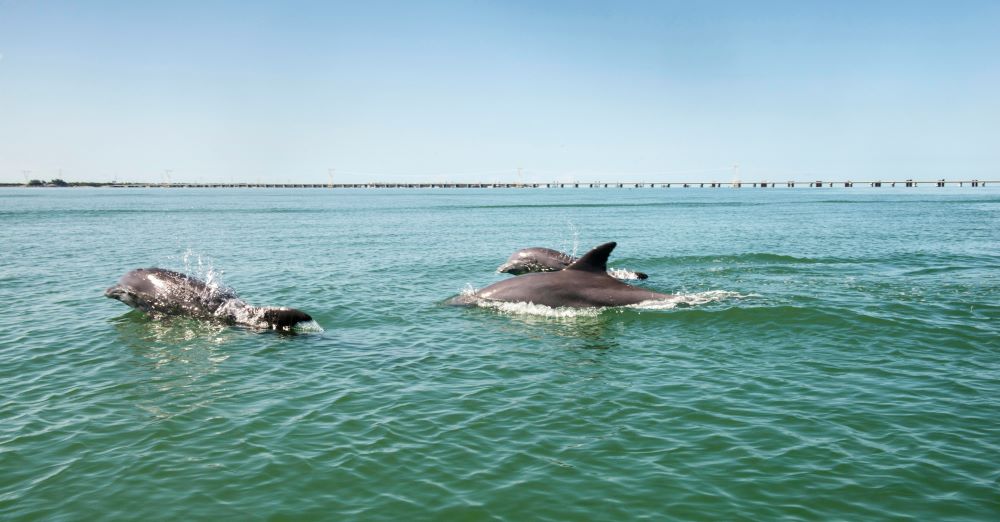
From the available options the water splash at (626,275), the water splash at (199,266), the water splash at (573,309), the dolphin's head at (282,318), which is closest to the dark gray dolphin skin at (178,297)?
the dolphin's head at (282,318)

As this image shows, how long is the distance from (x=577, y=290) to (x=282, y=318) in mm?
8375

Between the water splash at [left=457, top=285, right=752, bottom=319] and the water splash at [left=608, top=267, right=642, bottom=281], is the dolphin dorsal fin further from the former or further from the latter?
the water splash at [left=608, top=267, right=642, bottom=281]

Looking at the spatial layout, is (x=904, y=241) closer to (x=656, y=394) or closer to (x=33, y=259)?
(x=656, y=394)

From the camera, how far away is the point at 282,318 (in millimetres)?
16594

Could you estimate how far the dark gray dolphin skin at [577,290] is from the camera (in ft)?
62.6

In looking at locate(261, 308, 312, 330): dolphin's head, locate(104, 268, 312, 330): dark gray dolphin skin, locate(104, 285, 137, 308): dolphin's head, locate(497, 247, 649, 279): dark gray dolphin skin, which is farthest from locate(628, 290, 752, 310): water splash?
locate(104, 285, 137, 308): dolphin's head

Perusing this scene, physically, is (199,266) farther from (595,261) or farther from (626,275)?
(595,261)

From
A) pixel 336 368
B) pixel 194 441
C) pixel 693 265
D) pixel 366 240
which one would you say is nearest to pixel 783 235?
pixel 693 265

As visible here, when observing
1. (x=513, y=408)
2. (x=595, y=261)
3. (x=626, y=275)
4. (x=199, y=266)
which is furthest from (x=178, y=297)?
(x=626, y=275)

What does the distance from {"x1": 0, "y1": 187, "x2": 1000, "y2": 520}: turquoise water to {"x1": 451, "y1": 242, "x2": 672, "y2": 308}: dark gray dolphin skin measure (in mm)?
630

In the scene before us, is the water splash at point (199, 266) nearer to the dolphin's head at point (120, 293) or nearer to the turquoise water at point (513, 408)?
the turquoise water at point (513, 408)

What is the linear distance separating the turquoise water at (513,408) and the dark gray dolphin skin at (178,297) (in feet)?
2.16

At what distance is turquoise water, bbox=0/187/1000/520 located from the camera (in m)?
8.00

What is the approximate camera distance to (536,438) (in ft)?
32.0
